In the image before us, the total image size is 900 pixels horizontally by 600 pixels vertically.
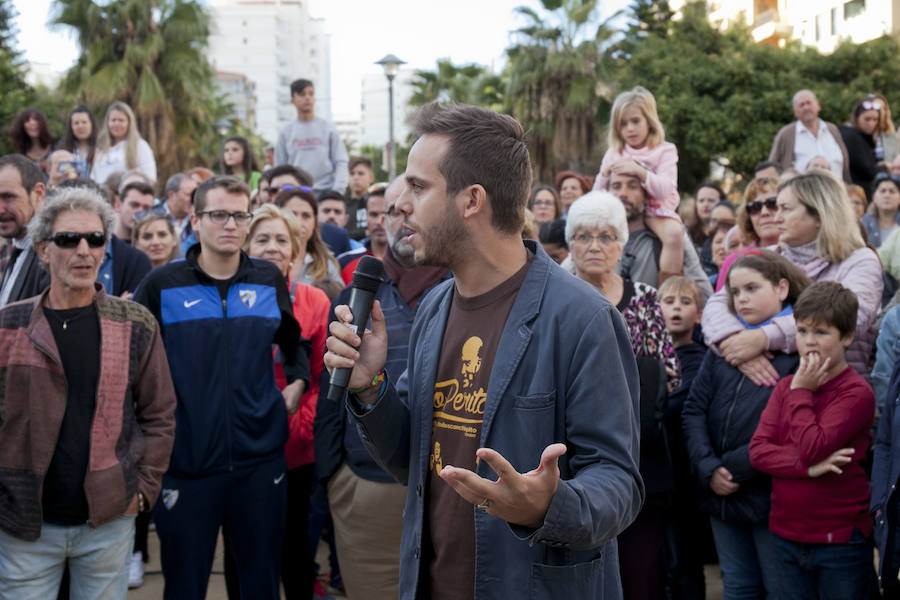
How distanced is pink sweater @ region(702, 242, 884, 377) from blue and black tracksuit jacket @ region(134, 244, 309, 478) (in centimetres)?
237

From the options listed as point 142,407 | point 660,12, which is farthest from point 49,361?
point 660,12

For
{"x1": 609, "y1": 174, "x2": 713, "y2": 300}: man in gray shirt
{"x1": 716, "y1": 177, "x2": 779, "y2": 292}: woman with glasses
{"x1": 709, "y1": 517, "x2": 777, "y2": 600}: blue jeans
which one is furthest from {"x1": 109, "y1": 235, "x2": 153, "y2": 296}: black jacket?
{"x1": 716, "y1": 177, "x2": 779, "y2": 292}: woman with glasses

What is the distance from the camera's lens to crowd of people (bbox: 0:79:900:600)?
7.70 ft

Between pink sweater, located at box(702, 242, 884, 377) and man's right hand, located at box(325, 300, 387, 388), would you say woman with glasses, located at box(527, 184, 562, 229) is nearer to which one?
pink sweater, located at box(702, 242, 884, 377)

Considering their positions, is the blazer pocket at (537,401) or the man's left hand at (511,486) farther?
the blazer pocket at (537,401)

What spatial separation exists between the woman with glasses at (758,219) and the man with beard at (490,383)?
4081 mm

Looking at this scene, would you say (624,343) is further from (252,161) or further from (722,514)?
(252,161)

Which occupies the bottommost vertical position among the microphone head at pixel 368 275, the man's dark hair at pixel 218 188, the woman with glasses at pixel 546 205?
the microphone head at pixel 368 275

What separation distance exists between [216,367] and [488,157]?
2.46 meters

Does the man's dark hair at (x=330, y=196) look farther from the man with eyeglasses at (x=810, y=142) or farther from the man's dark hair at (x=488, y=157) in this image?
the man's dark hair at (x=488, y=157)

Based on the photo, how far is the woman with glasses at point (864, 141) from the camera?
34.8ft

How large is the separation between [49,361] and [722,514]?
3.32m

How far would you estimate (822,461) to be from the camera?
4.10 metres

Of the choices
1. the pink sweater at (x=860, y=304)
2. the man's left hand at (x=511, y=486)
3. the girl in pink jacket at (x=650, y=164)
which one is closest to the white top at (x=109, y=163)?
the girl in pink jacket at (x=650, y=164)
